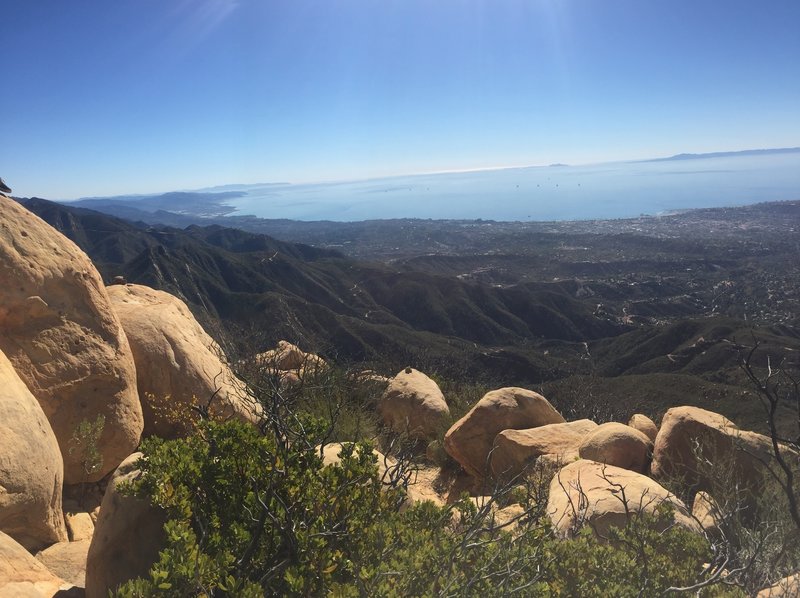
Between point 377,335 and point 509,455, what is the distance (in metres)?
50.7

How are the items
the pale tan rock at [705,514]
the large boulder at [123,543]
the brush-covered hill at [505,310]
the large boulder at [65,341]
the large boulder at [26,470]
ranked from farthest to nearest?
the brush-covered hill at [505,310]
the large boulder at [65,341]
the pale tan rock at [705,514]
the large boulder at [26,470]
the large boulder at [123,543]

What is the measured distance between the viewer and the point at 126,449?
6559 mm

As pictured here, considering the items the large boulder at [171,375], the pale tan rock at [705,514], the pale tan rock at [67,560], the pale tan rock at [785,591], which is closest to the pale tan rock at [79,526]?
the pale tan rock at [67,560]

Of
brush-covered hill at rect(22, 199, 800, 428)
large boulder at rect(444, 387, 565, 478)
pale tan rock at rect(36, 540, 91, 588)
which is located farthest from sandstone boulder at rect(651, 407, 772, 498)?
brush-covered hill at rect(22, 199, 800, 428)

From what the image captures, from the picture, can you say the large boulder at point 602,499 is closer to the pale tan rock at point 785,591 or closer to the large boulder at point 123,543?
the pale tan rock at point 785,591

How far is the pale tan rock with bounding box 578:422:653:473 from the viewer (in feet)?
27.6

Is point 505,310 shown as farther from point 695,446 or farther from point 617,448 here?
point 695,446

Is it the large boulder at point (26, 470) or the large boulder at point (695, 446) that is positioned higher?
the large boulder at point (26, 470)

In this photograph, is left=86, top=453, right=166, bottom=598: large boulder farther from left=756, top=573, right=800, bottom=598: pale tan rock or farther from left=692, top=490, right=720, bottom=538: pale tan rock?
left=692, top=490, right=720, bottom=538: pale tan rock

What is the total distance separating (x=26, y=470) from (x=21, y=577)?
151cm

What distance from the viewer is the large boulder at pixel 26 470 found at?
4535mm

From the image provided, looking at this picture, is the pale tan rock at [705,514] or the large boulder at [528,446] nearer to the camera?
the pale tan rock at [705,514]

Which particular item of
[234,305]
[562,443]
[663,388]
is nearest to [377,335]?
[234,305]

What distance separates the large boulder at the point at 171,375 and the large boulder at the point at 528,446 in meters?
4.94
